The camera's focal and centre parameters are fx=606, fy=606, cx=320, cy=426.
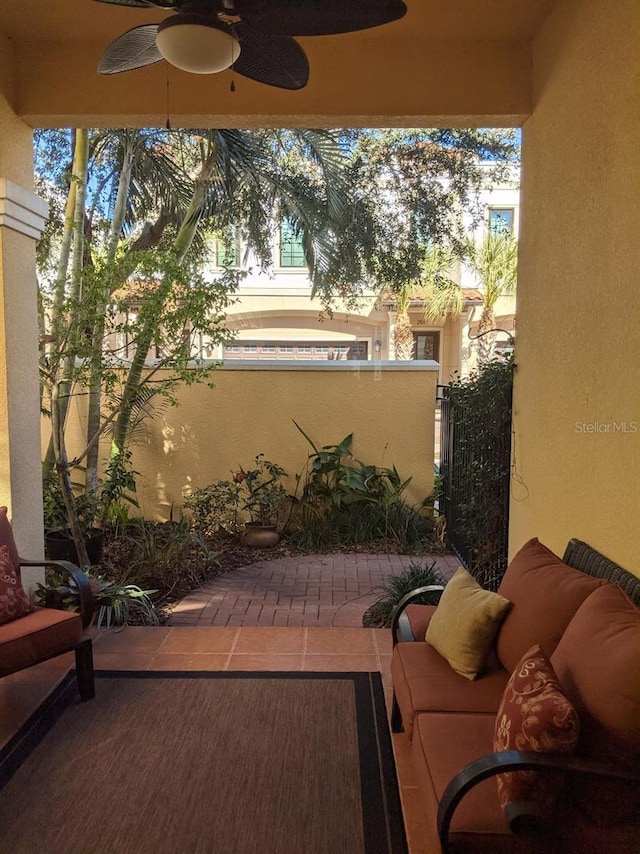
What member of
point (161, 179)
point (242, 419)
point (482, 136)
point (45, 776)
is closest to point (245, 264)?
point (161, 179)

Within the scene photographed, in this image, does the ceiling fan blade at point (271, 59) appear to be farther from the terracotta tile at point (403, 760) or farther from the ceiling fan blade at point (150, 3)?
the terracotta tile at point (403, 760)

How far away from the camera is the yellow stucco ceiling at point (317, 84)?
348 centimetres

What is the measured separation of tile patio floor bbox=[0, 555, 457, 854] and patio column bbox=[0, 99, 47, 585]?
0.73 meters

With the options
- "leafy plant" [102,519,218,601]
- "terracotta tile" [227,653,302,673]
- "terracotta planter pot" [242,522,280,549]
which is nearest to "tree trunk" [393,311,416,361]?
"terracotta planter pot" [242,522,280,549]

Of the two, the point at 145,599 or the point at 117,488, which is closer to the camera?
the point at 145,599

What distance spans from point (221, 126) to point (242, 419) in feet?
10.4

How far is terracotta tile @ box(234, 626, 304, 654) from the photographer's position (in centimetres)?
366

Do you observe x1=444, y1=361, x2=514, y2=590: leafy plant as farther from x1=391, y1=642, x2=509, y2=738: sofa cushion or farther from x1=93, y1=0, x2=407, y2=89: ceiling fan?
x1=93, y1=0, x2=407, y2=89: ceiling fan

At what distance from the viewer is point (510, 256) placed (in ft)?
28.1

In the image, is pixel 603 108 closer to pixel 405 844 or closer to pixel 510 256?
pixel 405 844

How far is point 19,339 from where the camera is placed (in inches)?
138

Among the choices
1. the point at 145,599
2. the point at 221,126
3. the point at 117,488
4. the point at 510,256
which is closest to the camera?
the point at 221,126

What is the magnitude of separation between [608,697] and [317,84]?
3416 mm

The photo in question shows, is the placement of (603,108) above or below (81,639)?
above
